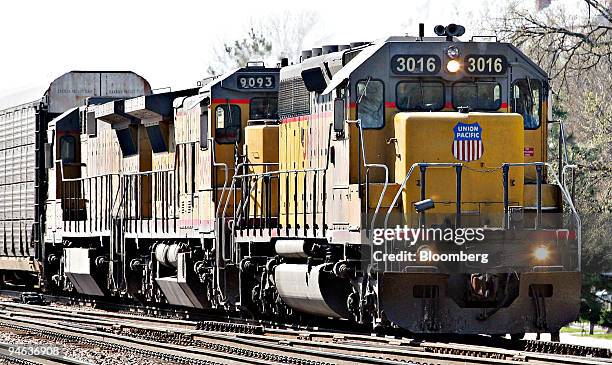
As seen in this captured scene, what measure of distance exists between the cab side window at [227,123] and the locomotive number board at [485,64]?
5.26 meters

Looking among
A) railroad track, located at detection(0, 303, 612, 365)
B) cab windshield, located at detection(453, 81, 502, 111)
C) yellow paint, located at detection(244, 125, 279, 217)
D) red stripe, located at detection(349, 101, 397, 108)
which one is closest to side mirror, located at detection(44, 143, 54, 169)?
railroad track, located at detection(0, 303, 612, 365)

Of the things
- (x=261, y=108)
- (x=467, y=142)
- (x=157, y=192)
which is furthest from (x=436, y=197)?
(x=157, y=192)

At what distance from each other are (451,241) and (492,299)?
853mm

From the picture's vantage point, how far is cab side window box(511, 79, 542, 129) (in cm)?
1600

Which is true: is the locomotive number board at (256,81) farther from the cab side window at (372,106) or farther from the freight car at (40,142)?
the freight car at (40,142)

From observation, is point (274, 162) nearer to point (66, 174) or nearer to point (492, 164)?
point (492, 164)

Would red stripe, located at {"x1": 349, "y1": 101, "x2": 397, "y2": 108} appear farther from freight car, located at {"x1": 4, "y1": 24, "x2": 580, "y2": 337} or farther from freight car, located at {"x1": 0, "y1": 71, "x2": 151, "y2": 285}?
freight car, located at {"x1": 0, "y1": 71, "x2": 151, "y2": 285}

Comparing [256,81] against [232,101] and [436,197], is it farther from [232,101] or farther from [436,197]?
[436,197]

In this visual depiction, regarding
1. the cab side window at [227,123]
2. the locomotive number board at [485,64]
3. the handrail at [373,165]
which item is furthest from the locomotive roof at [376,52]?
the cab side window at [227,123]

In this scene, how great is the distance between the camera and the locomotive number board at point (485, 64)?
15695 millimetres

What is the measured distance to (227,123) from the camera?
20.0 metres

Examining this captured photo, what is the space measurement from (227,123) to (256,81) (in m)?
0.79

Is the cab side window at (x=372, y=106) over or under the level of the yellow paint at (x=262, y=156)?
over

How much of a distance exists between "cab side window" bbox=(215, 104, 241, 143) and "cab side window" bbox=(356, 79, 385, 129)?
455cm
